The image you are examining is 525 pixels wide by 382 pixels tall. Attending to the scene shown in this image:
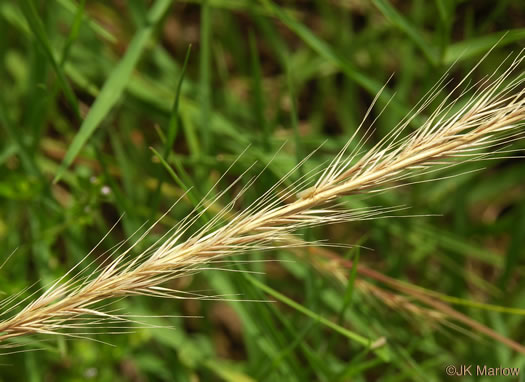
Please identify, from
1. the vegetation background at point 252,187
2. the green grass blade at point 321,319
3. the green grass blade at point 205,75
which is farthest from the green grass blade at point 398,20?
the green grass blade at point 321,319

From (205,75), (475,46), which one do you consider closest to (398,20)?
(475,46)

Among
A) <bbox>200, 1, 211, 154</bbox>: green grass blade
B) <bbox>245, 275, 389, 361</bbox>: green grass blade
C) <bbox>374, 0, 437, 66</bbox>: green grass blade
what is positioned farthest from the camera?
<bbox>200, 1, 211, 154</bbox>: green grass blade

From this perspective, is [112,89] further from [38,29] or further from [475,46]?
[475,46]

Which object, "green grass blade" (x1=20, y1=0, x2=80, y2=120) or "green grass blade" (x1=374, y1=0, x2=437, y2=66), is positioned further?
"green grass blade" (x1=374, y1=0, x2=437, y2=66)

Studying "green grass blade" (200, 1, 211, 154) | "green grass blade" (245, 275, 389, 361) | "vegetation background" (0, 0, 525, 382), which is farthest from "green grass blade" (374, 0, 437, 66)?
"green grass blade" (245, 275, 389, 361)

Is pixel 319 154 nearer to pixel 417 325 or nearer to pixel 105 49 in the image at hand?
pixel 417 325

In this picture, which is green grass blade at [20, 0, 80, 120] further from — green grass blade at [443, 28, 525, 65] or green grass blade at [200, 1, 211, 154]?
green grass blade at [443, 28, 525, 65]

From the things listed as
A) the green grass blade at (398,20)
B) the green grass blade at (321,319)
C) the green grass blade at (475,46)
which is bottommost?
the green grass blade at (321,319)

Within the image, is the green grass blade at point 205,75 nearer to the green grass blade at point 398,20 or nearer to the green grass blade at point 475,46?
the green grass blade at point 398,20
